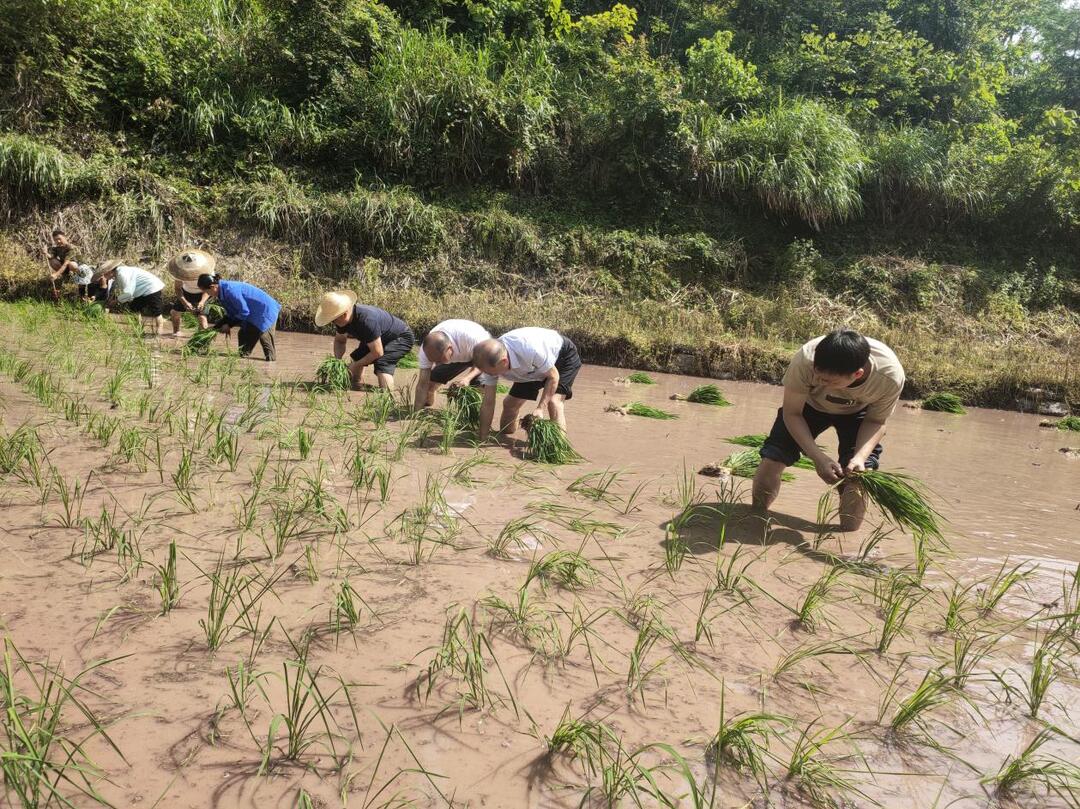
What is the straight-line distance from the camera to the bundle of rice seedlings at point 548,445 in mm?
4016

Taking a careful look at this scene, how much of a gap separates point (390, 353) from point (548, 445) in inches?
92.3

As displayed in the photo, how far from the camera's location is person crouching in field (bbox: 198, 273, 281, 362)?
646cm

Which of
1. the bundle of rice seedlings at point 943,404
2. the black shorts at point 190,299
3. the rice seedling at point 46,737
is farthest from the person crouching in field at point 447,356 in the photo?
the bundle of rice seedlings at point 943,404

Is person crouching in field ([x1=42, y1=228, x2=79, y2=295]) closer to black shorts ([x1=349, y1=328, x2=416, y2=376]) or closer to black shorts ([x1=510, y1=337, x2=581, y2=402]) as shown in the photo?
black shorts ([x1=349, y1=328, x2=416, y2=376])

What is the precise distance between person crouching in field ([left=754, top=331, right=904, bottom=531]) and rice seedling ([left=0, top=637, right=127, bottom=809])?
268 cm

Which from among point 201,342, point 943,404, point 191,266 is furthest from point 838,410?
point 191,266

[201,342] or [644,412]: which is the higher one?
[201,342]

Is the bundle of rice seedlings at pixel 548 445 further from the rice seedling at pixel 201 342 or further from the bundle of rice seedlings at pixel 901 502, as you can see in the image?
the rice seedling at pixel 201 342

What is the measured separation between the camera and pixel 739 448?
5059 mm

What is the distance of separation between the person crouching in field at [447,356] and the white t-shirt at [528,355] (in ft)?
0.82

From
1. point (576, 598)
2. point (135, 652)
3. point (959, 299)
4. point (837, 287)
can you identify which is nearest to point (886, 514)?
point (576, 598)

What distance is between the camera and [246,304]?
6527mm

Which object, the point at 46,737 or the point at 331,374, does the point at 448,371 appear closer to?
the point at 331,374

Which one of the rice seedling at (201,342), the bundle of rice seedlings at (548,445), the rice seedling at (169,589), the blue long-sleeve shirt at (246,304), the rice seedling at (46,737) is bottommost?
the rice seedling at (46,737)
